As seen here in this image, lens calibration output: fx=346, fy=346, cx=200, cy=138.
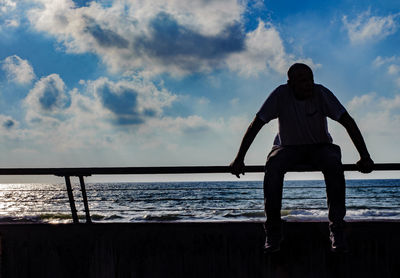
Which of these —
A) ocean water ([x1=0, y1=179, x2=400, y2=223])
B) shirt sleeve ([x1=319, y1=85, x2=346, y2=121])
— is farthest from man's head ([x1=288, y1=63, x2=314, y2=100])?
ocean water ([x1=0, y1=179, x2=400, y2=223])

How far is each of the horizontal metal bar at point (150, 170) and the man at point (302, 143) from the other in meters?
0.09

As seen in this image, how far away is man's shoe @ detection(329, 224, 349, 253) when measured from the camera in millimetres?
2736

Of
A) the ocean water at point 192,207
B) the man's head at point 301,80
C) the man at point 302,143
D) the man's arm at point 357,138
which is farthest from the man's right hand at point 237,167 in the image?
the man's arm at point 357,138

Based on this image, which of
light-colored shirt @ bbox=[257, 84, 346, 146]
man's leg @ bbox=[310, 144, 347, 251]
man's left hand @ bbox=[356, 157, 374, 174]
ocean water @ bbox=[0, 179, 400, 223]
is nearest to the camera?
man's leg @ bbox=[310, 144, 347, 251]

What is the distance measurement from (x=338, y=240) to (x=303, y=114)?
3.48 feet

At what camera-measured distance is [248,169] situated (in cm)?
307

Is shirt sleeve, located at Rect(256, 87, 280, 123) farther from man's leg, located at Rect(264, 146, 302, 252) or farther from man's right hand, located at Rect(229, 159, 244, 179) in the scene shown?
man's right hand, located at Rect(229, 159, 244, 179)

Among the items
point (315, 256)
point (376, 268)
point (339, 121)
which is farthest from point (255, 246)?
point (339, 121)

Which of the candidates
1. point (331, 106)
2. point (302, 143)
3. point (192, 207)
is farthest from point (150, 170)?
point (192, 207)

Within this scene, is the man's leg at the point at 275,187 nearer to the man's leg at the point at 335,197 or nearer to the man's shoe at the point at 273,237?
the man's shoe at the point at 273,237

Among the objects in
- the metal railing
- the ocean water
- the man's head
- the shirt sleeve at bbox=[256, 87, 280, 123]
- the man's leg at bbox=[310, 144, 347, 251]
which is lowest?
the ocean water

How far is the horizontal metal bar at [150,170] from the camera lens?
9.70 ft

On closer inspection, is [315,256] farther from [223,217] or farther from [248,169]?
[223,217]

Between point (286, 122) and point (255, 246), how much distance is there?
112cm
